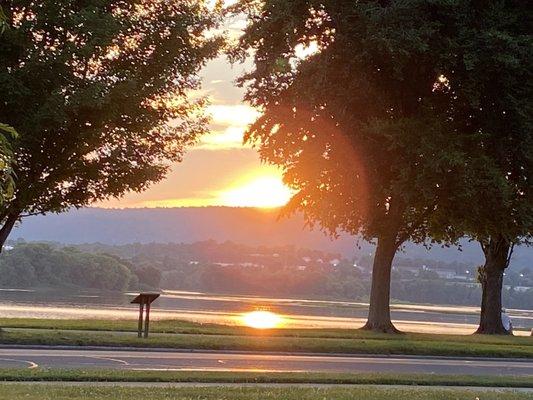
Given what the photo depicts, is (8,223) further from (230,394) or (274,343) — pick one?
(230,394)

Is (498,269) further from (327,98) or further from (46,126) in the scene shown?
(46,126)

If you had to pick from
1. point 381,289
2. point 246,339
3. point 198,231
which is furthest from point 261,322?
point 198,231

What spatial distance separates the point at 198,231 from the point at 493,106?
483 feet

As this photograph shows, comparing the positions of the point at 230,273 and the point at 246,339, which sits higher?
the point at 230,273

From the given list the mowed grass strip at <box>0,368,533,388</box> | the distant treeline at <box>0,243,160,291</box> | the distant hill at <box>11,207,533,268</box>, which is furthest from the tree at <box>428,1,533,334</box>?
the distant hill at <box>11,207,533,268</box>

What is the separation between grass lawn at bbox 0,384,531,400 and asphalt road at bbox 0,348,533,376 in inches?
144

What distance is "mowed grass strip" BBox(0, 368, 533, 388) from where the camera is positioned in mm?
15891

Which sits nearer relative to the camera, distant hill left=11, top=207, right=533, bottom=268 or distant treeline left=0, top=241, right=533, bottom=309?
distant treeline left=0, top=241, right=533, bottom=309

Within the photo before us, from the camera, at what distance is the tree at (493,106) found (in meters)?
26.6

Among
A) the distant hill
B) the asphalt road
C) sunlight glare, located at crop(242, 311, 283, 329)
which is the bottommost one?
the asphalt road

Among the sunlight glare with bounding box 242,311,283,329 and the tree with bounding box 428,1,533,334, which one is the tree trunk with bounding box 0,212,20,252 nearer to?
the sunlight glare with bounding box 242,311,283,329

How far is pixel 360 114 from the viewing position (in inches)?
1238

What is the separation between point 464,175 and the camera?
28.5m

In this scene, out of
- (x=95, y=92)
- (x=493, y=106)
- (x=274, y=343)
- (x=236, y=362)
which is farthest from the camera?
(x=493, y=106)
